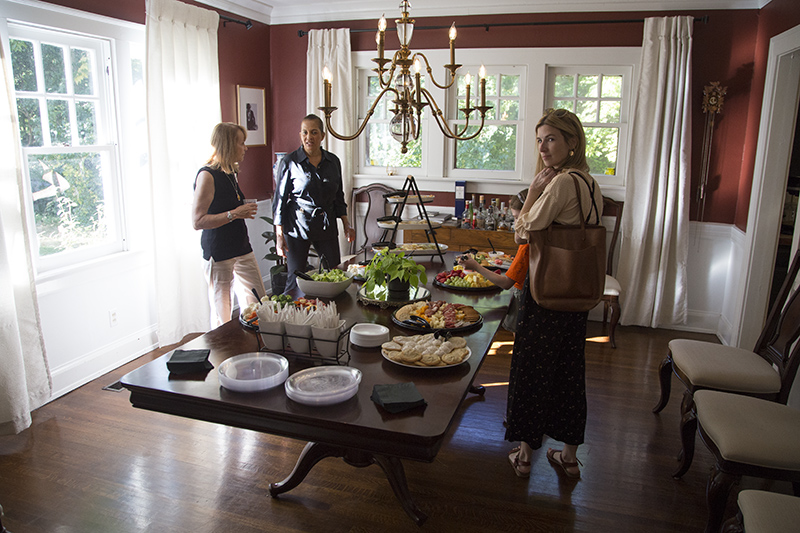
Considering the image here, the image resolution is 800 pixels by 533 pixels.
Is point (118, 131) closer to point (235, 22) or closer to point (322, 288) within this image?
point (235, 22)

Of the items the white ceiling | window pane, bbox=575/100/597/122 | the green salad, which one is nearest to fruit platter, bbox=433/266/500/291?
the green salad

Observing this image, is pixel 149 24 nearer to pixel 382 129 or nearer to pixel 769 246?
pixel 382 129

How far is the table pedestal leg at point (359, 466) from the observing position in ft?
7.50

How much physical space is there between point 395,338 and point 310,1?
4.09 meters

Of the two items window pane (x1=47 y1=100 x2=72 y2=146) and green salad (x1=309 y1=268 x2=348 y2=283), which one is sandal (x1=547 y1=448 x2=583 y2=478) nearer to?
green salad (x1=309 y1=268 x2=348 y2=283)

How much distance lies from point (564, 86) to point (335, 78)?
2045 mm

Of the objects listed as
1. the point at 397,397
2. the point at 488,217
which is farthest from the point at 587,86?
the point at 397,397

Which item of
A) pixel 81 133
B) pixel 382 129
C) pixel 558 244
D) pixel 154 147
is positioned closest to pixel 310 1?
pixel 382 129

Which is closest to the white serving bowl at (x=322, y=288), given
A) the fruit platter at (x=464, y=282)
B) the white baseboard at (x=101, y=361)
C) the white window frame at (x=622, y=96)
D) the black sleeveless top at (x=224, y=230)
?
the fruit platter at (x=464, y=282)

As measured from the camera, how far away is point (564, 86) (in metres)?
5.09

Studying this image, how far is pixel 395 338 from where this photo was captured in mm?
2238

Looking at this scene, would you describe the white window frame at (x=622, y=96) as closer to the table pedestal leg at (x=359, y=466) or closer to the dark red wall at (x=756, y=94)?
the dark red wall at (x=756, y=94)

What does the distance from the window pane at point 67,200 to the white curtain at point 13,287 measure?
1.11 ft

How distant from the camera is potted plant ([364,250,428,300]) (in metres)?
2.72
